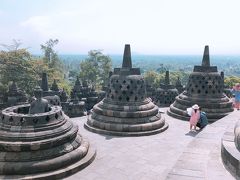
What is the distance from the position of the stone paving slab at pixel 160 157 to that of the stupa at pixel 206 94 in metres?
3.01

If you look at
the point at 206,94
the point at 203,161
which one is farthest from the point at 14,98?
the point at 203,161

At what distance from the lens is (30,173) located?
26.1 ft

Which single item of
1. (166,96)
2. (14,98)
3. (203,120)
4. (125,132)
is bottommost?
(125,132)

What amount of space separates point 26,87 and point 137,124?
1095 inches

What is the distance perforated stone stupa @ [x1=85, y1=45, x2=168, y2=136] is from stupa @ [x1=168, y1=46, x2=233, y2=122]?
3.02 m

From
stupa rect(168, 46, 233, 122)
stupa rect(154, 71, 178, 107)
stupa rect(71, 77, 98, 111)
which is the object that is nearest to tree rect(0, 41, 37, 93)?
stupa rect(71, 77, 98, 111)

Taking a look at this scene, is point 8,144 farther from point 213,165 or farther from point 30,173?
point 213,165

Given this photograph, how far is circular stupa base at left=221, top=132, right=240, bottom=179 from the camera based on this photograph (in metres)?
5.68

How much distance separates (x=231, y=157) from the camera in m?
5.85

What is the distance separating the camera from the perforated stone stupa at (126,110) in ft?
43.3

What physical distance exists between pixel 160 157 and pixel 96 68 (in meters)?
51.2

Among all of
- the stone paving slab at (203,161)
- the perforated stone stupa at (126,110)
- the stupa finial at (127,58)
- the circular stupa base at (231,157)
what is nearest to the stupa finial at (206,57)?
the perforated stone stupa at (126,110)

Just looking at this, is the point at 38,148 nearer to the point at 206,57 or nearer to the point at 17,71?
the point at 206,57

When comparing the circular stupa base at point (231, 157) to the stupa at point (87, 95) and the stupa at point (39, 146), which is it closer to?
the stupa at point (39, 146)
